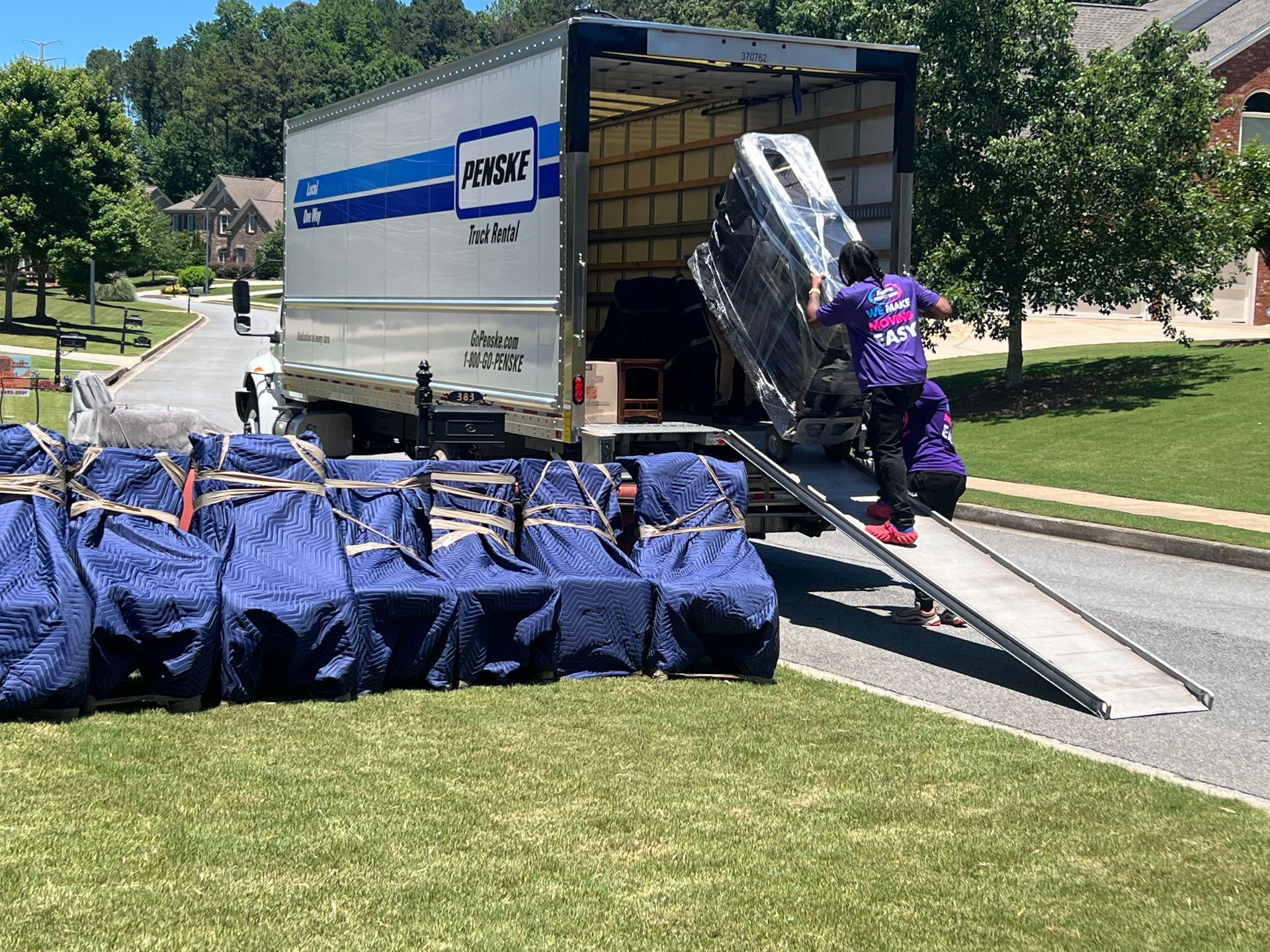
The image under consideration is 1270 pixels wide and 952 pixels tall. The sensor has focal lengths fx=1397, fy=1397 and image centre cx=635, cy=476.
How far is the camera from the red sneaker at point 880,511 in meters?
9.41

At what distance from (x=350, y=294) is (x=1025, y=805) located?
33.1ft

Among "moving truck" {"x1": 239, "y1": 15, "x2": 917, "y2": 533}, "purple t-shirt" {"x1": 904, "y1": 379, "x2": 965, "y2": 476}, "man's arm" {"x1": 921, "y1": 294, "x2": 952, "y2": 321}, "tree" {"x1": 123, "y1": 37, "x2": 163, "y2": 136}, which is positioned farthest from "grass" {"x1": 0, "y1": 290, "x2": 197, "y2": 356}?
"tree" {"x1": 123, "y1": 37, "x2": 163, "y2": 136}

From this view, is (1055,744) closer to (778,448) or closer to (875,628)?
(875,628)

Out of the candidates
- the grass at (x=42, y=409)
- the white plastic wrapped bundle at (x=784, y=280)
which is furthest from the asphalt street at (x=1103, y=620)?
the grass at (x=42, y=409)

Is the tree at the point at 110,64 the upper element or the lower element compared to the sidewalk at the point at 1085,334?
upper

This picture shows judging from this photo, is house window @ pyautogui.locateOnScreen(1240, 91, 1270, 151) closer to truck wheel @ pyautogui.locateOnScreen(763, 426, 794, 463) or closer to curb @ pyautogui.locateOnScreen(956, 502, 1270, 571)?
curb @ pyautogui.locateOnScreen(956, 502, 1270, 571)

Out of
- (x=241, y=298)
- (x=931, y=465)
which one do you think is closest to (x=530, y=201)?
(x=931, y=465)

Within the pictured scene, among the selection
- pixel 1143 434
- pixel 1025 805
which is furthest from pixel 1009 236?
pixel 1025 805

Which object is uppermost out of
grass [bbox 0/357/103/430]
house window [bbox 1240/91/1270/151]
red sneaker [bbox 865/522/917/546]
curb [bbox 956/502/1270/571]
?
house window [bbox 1240/91/1270/151]

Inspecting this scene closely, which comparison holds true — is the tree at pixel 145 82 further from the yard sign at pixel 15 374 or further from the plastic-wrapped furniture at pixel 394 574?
the plastic-wrapped furniture at pixel 394 574

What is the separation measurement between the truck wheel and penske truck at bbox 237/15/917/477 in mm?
749

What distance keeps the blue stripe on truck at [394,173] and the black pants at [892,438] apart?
2890 millimetres

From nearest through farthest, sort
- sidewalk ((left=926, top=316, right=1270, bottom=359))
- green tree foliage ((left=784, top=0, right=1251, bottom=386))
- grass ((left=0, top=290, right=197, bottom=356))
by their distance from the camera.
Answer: green tree foliage ((left=784, top=0, right=1251, bottom=386)) < sidewalk ((left=926, top=316, right=1270, bottom=359)) < grass ((left=0, top=290, right=197, bottom=356))

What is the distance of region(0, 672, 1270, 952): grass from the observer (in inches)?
171
